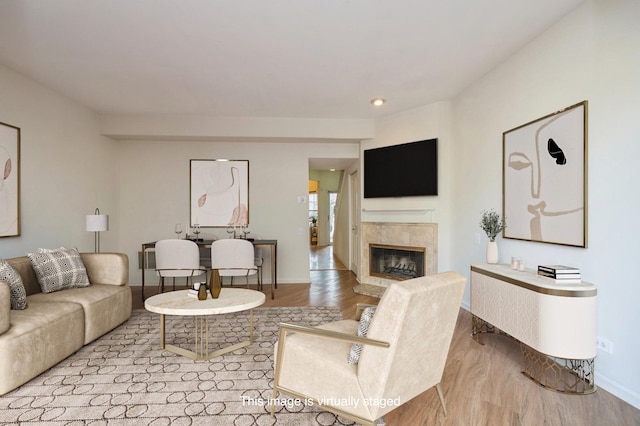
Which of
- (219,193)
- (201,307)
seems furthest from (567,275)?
(219,193)

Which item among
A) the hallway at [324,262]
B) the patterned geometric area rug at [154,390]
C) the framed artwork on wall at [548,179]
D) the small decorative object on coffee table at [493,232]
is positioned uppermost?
the framed artwork on wall at [548,179]

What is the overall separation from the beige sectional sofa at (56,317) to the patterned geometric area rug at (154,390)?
12cm

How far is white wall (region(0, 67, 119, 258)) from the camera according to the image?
11.7ft

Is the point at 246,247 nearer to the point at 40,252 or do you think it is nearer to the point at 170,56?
the point at 40,252

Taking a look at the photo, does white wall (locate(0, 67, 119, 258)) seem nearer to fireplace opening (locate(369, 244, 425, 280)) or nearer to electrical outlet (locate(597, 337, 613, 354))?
fireplace opening (locate(369, 244, 425, 280))

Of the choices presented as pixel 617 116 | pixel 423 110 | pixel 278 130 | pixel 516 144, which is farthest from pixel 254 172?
pixel 617 116

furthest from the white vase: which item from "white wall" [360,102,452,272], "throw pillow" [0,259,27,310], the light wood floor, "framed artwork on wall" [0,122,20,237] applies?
"framed artwork on wall" [0,122,20,237]

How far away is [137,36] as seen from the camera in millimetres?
2771

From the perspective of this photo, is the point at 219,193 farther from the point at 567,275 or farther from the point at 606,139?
the point at 606,139

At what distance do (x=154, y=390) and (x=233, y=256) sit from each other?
240 cm

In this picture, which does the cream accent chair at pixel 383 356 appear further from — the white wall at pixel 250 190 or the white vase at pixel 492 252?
the white wall at pixel 250 190

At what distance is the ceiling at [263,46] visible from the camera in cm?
242

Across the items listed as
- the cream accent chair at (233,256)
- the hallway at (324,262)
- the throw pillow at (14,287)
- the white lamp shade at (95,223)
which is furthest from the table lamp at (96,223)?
the hallway at (324,262)

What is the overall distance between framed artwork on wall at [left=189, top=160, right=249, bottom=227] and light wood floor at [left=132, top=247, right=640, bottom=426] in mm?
3934
